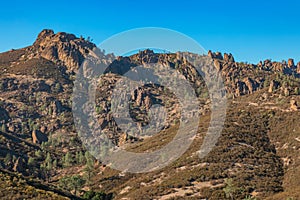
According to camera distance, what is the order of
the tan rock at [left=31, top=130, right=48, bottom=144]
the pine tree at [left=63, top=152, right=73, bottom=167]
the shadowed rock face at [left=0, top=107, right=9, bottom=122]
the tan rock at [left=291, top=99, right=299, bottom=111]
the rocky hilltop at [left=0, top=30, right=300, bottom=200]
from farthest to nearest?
the shadowed rock face at [left=0, top=107, right=9, bottom=122] → the tan rock at [left=31, top=130, right=48, bottom=144] → the pine tree at [left=63, top=152, right=73, bottom=167] → the tan rock at [left=291, top=99, right=299, bottom=111] → the rocky hilltop at [left=0, top=30, right=300, bottom=200]

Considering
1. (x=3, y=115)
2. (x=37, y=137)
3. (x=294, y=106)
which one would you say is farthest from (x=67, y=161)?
(x=294, y=106)

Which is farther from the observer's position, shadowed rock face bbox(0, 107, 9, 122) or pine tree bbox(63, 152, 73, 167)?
shadowed rock face bbox(0, 107, 9, 122)

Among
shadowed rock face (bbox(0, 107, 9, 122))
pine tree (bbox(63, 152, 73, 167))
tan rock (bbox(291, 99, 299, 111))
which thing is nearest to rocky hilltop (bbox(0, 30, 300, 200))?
pine tree (bbox(63, 152, 73, 167))

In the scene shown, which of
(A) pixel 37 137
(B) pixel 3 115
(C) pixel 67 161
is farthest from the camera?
(B) pixel 3 115

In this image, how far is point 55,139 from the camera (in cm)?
17588

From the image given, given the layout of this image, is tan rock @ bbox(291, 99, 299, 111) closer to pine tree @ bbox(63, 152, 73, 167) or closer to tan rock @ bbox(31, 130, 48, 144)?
pine tree @ bbox(63, 152, 73, 167)

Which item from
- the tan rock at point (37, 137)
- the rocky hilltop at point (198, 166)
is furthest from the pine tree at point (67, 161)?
the tan rock at point (37, 137)

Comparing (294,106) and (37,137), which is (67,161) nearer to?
(37,137)

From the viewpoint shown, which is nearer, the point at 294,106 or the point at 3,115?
the point at 294,106

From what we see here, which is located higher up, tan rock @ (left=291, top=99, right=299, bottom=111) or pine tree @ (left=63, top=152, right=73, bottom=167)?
tan rock @ (left=291, top=99, right=299, bottom=111)

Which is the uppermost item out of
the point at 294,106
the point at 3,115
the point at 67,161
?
the point at 3,115

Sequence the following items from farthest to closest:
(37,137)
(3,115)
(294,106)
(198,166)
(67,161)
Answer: (3,115), (37,137), (67,161), (294,106), (198,166)

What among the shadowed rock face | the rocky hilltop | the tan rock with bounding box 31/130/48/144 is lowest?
the rocky hilltop

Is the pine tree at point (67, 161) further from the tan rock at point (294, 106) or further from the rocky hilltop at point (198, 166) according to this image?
the tan rock at point (294, 106)
